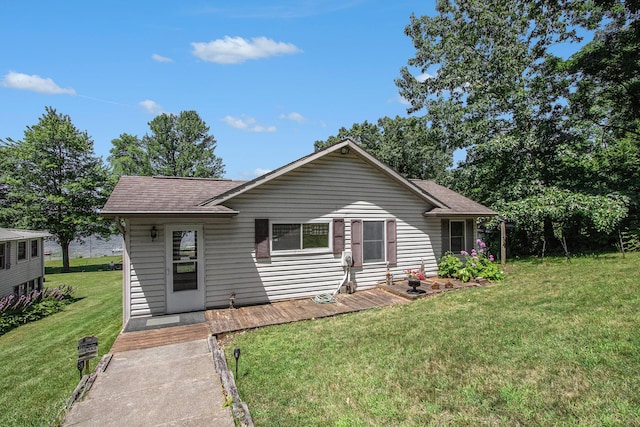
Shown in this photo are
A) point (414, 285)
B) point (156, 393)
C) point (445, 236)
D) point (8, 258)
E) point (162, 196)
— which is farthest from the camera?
point (8, 258)

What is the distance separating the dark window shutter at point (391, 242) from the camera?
34.0ft

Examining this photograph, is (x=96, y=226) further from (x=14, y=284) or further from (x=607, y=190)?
(x=607, y=190)

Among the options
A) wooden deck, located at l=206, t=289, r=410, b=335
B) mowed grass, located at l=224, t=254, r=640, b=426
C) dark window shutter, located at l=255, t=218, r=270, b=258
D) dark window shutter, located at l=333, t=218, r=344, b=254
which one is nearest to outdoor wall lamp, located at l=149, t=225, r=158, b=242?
wooden deck, located at l=206, t=289, r=410, b=335

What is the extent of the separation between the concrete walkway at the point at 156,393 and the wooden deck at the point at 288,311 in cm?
129

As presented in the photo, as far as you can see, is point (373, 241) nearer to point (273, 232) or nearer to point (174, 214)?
point (273, 232)

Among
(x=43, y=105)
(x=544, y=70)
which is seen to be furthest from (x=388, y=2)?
(x=43, y=105)

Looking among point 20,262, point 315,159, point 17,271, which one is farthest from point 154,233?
point 20,262

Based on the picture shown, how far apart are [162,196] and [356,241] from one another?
565 cm

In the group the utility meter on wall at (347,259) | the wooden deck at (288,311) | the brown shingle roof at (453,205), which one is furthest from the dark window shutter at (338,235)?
the brown shingle roof at (453,205)

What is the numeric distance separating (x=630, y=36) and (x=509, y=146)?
19.9 ft

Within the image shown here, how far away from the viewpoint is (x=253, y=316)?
7422 mm

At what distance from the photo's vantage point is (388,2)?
418 inches

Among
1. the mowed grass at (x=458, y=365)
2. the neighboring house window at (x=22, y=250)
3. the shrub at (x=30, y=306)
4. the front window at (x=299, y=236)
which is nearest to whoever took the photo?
the mowed grass at (x=458, y=365)

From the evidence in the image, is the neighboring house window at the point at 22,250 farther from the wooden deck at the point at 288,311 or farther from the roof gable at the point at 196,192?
the wooden deck at the point at 288,311
